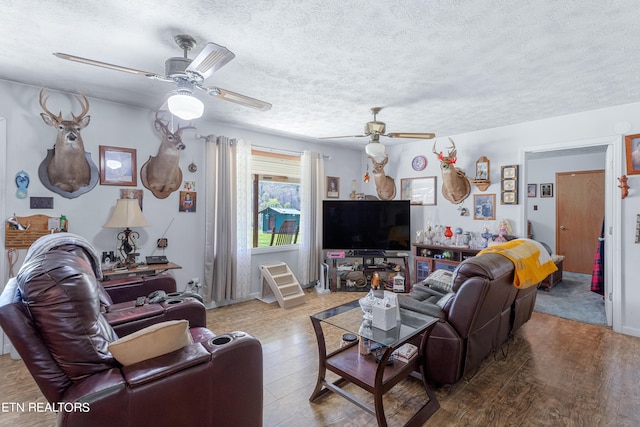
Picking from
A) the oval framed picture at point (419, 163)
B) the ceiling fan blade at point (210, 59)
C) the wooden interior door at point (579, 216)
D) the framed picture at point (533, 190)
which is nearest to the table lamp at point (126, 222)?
the ceiling fan blade at point (210, 59)

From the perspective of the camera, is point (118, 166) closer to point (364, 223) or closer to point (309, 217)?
point (309, 217)

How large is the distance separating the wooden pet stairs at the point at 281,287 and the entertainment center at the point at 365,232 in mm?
726

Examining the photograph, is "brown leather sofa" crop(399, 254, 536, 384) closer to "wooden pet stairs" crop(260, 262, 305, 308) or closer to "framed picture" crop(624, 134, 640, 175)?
"wooden pet stairs" crop(260, 262, 305, 308)

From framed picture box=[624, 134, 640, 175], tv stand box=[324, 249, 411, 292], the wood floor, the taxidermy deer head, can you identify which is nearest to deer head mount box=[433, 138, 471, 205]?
tv stand box=[324, 249, 411, 292]

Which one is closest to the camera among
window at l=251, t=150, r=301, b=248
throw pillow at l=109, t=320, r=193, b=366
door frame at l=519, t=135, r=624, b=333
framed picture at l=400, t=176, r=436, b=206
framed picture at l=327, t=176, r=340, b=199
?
throw pillow at l=109, t=320, r=193, b=366

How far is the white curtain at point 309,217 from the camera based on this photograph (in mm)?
4758

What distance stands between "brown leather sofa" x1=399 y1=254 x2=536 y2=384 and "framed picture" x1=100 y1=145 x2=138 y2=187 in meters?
3.06

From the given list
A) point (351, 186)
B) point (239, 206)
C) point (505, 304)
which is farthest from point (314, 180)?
point (505, 304)

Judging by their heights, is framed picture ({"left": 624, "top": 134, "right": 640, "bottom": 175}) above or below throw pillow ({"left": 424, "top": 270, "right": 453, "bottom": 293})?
above

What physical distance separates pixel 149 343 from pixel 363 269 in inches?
149

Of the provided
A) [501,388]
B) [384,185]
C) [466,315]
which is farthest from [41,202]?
[384,185]

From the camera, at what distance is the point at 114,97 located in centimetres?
304

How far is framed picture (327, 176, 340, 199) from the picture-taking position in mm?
5215

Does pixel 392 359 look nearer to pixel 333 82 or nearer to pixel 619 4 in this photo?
pixel 333 82
